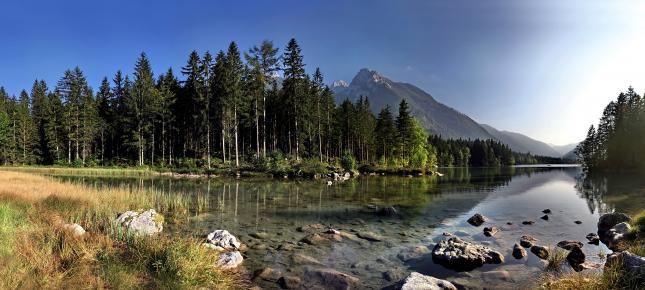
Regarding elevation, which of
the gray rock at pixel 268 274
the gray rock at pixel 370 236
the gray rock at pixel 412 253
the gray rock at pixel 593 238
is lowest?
the gray rock at pixel 593 238

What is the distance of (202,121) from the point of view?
6650 centimetres

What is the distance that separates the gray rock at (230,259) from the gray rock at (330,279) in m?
2.26

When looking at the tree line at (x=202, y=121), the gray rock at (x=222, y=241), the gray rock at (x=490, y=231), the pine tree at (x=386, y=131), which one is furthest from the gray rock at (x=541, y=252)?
the pine tree at (x=386, y=131)

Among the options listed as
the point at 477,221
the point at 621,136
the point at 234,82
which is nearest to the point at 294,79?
the point at 234,82

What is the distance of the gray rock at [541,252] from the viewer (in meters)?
13.5

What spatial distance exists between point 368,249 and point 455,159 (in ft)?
555

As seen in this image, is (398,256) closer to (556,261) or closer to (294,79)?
(556,261)

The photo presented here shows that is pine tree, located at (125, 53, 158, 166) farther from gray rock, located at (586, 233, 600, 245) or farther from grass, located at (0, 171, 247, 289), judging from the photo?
gray rock, located at (586, 233, 600, 245)

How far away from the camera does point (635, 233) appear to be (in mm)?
15203

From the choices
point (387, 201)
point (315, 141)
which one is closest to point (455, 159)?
point (315, 141)

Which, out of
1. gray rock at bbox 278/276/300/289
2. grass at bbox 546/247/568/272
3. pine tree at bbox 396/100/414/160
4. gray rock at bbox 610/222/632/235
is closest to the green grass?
gray rock at bbox 610/222/632/235

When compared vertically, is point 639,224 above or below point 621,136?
below

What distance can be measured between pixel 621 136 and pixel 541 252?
3702 inches

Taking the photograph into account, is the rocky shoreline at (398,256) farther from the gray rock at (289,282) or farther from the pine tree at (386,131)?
the pine tree at (386,131)
